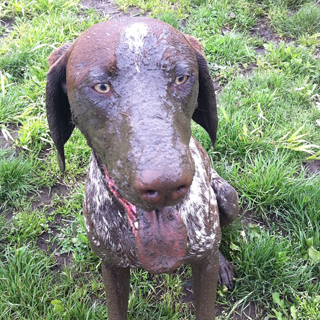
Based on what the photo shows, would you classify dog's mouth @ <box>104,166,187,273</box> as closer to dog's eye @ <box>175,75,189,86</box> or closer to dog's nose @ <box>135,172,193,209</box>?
dog's nose @ <box>135,172,193,209</box>

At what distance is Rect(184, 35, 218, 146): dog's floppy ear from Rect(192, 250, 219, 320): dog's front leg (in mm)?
738

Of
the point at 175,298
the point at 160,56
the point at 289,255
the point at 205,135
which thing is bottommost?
the point at 175,298

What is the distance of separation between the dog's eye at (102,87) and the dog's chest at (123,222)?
567mm

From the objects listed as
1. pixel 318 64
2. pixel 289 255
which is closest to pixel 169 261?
pixel 289 255

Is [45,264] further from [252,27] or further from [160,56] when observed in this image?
[252,27]

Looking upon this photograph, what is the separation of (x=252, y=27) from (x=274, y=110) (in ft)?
5.17

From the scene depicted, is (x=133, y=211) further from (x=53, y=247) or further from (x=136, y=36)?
(x=53, y=247)

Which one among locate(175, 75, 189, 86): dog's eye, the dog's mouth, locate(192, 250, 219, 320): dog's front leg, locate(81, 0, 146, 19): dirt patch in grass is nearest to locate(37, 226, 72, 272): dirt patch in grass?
locate(192, 250, 219, 320): dog's front leg

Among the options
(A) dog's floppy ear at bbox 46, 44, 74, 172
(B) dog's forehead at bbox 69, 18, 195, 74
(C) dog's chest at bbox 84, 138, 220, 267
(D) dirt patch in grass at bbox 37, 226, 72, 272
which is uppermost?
(B) dog's forehead at bbox 69, 18, 195, 74

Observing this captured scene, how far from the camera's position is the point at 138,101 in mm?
1648

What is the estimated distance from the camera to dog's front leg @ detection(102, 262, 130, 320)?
2.45m

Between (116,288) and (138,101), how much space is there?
128cm

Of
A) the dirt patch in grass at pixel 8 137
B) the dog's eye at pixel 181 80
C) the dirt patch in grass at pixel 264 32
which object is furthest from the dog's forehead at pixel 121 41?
the dirt patch in grass at pixel 264 32

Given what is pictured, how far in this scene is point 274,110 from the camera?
13.4 feet
